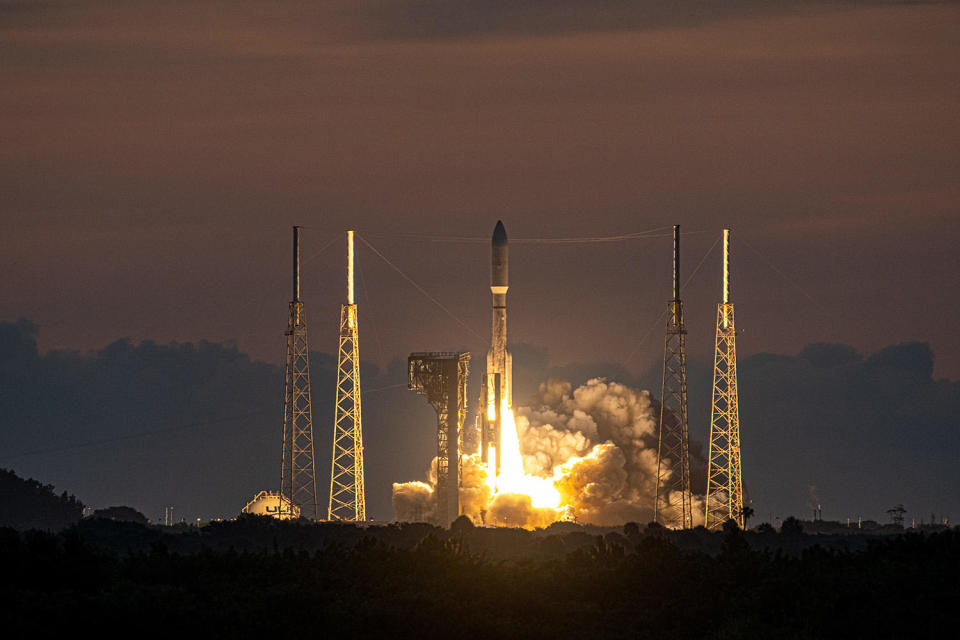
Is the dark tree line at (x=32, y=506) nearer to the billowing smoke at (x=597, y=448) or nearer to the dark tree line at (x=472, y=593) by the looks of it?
the billowing smoke at (x=597, y=448)

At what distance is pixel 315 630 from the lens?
6450 cm

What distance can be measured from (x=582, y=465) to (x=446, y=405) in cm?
1721

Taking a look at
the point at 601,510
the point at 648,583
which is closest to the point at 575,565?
the point at 648,583

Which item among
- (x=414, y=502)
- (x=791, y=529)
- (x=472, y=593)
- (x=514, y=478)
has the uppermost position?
(x=514, y=478)

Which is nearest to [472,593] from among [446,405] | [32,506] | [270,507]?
[446,405]

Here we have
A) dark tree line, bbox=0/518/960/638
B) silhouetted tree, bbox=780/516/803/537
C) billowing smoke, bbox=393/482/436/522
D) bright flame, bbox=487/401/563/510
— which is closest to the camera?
dark tree line, bbox=0/518/960/638

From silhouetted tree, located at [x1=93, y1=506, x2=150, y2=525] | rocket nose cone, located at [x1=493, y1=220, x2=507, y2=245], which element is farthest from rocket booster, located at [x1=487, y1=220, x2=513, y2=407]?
silhouetted tree, located at [x1=93, y1=506, x2=150, y2=525]

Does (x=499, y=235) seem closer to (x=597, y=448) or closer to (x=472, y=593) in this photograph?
(x=597, y=448)

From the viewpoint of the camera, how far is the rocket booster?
483ft

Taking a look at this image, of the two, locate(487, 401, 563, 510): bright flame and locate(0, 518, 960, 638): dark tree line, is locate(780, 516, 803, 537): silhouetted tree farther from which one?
locate(0, 518, 960, 638): dark tree line

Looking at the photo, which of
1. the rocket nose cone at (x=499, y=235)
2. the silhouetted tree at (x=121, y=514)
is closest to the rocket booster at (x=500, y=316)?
the rocket nose cone at (x=499, y=235)

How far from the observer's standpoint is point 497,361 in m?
150

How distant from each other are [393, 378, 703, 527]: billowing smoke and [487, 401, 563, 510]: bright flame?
77cm

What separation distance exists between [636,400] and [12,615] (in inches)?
4208
